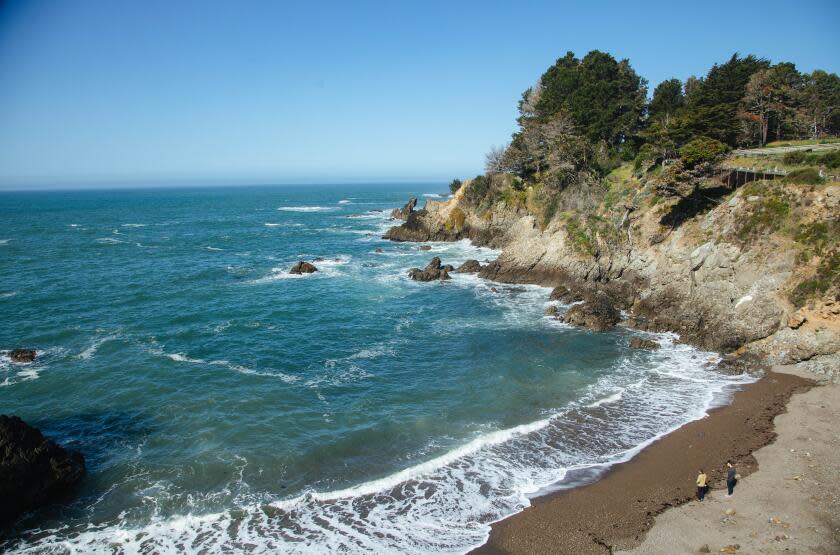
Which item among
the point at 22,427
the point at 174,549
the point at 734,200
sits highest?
the point at 734,200

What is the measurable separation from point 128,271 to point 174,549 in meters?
46.8

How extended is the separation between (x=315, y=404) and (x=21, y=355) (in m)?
20.5

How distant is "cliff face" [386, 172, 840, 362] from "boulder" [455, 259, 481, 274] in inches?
90.6

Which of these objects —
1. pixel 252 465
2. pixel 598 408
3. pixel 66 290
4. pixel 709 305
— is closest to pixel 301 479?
pixel 252 465

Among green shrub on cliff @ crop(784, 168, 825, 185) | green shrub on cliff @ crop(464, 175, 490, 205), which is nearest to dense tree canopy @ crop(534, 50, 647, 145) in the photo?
green shrub on cliff @ crop(464, 175, 490, 205)

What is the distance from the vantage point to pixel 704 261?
119 feet

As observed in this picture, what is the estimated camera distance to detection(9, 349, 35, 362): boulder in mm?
30880

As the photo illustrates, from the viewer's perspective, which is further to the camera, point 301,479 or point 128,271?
point 128,271

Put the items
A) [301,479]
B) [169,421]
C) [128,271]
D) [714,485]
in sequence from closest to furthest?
[714,485], [301,479], [169,421], [128,271]

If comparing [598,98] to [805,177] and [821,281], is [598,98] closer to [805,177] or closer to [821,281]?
[805,177]

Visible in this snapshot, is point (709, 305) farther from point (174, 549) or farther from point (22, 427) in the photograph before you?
point (22, 427)

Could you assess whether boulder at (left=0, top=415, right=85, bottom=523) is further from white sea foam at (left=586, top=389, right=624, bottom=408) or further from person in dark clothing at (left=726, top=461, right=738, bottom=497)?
person in dark clothing at (left=726, top=461, right=738, bottom=497)

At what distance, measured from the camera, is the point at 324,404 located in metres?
26.1

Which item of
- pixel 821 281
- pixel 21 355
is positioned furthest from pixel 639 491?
pixel 21 355
